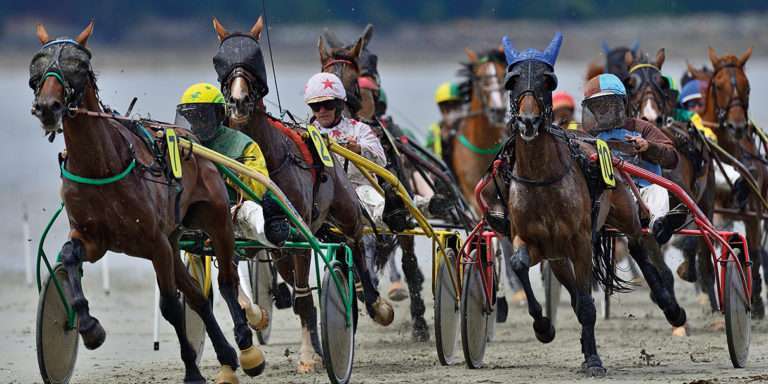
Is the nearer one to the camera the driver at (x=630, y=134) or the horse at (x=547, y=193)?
the horse at (x=547, y=193)

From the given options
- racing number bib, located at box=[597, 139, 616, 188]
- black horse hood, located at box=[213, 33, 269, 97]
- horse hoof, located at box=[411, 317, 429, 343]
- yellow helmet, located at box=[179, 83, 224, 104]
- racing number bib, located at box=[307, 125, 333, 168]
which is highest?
black horse hood, located at box=[213, 33, 269, 97]

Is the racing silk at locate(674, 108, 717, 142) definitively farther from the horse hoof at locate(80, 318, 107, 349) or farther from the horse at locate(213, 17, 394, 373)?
the horse hoof at locate(80, 318, 107, 349)

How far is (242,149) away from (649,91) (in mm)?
4040

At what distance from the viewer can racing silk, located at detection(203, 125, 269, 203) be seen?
9.05m

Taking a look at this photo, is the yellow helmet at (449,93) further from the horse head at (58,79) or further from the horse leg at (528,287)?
the horse head at (58,79)

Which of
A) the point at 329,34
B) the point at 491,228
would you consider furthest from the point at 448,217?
the point at 491,228

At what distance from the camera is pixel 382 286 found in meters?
16.1

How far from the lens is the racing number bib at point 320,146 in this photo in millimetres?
9734

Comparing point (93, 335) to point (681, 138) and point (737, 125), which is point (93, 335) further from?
point (737, 125)

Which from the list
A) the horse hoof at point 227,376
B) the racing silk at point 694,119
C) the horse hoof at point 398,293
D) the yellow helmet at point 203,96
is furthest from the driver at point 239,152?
the racing silk at point 694,119

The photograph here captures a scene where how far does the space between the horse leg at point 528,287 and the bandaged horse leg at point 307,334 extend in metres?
1.31

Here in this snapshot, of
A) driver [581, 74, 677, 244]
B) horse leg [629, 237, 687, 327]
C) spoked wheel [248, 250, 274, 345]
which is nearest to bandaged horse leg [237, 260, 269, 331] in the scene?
spoked wheel [248, 250, 274, 345]

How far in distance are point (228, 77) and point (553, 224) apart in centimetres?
195

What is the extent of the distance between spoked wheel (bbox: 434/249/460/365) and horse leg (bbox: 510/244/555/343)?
59 cm
